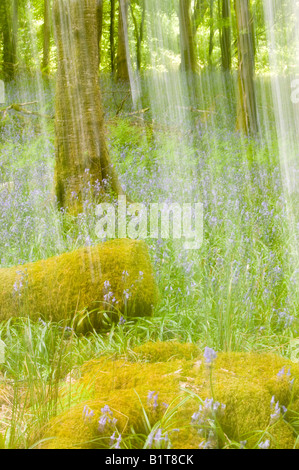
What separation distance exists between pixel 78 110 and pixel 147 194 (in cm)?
55

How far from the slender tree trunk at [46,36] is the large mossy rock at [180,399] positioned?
59.2 inches

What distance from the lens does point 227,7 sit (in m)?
2.25

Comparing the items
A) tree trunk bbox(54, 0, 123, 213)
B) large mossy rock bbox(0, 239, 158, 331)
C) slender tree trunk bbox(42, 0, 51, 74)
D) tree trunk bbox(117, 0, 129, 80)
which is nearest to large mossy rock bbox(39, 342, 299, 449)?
large mossy rock bbox(0, 239, 158, 331)

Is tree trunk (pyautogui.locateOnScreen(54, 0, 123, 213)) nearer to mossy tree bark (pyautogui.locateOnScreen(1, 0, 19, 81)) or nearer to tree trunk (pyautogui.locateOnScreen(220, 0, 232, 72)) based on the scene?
mossy tree bark (pyautogui.locateOnScreen(1, 0, 19, 81))

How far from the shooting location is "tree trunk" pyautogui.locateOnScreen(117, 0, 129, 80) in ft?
7.08

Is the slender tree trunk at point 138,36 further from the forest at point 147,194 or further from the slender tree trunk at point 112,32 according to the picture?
the slender tree trunk at point 112,32

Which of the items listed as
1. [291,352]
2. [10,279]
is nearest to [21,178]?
[10,279]

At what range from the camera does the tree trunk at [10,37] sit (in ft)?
7.34

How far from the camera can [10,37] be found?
2.34m

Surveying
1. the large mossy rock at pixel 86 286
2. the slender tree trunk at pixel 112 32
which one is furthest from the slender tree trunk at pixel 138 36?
the large mossy rock at pixel 86 286

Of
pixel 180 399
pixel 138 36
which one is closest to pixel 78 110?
pixel 138 36

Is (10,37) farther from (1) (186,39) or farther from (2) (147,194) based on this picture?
(2) (147,194)

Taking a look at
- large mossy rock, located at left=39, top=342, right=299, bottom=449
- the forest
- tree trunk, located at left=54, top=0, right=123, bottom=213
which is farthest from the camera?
tree trunk, located at left=54, top=0, right=123, bottom=213

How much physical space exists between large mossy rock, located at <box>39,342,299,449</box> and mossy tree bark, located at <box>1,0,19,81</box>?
1.62 metres
